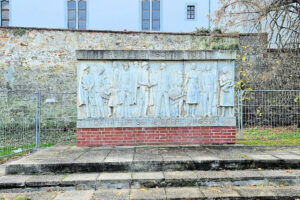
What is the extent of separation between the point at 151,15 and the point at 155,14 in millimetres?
388

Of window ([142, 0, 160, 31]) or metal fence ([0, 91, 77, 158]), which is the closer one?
metal fence ([0, 91, 77, 158])

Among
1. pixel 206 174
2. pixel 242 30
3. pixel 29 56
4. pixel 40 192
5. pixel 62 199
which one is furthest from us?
pixel 242 30

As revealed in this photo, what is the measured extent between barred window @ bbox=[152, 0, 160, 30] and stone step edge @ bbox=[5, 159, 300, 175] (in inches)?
741

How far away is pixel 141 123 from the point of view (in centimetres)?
632

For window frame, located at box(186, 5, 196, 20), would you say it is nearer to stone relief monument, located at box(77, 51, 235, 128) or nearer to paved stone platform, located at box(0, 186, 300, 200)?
stone relief monument, located at box(77, 51, 235, 128)

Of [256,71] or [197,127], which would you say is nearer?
[197,127]

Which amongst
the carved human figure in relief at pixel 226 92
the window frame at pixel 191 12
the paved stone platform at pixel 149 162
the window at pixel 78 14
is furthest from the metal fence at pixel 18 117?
the window frame at pixel 191 12

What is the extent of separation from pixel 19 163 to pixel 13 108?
9.01 metres

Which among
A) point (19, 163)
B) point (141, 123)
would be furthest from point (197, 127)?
point (19, 163)

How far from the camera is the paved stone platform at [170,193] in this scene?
3.81 m

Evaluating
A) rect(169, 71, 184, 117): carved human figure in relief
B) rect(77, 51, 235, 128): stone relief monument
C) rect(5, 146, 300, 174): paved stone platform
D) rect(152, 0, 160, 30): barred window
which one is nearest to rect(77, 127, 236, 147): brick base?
rect(77, 51, 235, 128): stone relief monument

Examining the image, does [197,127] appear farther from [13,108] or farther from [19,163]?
[13,108]

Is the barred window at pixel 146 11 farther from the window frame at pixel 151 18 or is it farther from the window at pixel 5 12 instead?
the window at pixel 5 12

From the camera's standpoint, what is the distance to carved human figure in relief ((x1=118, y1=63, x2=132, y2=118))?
250 inches
